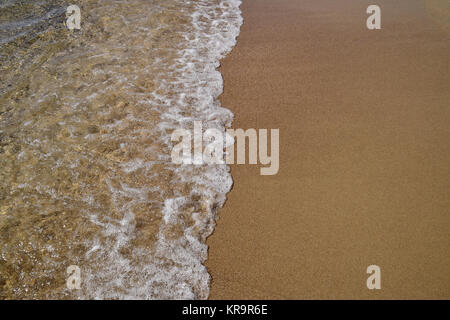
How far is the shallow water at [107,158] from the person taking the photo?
2.54 m

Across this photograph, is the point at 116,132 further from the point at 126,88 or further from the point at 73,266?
the point at 73,266

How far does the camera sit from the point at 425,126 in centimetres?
352

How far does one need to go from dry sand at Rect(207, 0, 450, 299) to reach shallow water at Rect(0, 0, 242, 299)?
0.34 meters

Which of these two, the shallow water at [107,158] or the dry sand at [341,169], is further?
the shallow water at [107,158]

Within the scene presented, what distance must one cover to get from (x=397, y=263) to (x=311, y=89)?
250 centimetres

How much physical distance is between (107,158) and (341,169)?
101 inches

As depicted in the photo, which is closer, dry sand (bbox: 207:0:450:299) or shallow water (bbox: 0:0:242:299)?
dry sand (bbox: 207:0:450:299)

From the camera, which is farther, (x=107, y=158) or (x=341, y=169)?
(x=107, y=158)

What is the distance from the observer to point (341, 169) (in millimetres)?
3150

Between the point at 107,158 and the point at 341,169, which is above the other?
the point at 107,158

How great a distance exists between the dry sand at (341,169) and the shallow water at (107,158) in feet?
1.13

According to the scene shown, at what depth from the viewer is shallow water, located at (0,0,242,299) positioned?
254cm

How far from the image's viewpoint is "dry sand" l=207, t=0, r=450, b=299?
7.96 ft
